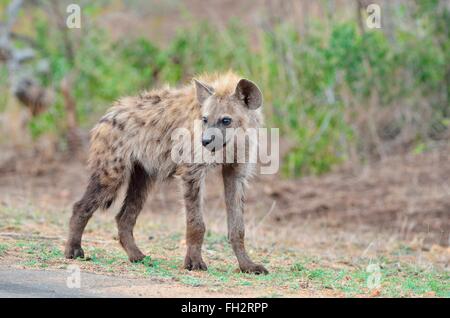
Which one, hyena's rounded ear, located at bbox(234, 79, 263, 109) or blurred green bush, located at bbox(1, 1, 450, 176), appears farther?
blurred green bush, located at bbox(1, 1, 450, 176)

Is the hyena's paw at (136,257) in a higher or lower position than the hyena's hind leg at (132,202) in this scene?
lower

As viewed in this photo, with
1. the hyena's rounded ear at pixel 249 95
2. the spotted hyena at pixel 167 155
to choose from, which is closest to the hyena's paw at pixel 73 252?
the spotted hyena at pixel 167 155

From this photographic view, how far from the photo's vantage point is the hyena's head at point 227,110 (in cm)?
596

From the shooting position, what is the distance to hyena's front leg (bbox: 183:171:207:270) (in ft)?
19.5

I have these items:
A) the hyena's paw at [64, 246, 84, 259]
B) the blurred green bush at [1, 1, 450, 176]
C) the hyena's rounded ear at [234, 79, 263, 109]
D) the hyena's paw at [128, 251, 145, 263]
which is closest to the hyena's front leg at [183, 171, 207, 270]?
the hyena's paw at [128, 251, 145, 263]

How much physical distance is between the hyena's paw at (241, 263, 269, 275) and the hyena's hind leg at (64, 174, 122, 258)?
117cm

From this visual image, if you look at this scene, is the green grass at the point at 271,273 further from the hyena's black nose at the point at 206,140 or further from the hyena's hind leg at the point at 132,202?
the hyena's black nose at the point at 206,140

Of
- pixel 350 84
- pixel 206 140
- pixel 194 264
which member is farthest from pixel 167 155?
pixel 350 84

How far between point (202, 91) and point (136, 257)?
130 centimetres

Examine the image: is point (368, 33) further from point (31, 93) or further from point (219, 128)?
point (219, 128)

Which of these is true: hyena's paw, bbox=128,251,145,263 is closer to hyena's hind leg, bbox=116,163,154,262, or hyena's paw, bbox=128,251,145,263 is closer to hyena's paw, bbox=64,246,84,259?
hyena's hind leg, bbox=116,163,154,262

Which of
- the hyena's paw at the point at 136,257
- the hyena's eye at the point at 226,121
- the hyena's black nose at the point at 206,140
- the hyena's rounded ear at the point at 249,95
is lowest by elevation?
the hyena's paw at the point at 136,257

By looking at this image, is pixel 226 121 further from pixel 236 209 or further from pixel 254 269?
pixel 254 269

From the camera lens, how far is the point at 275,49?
12.1m
